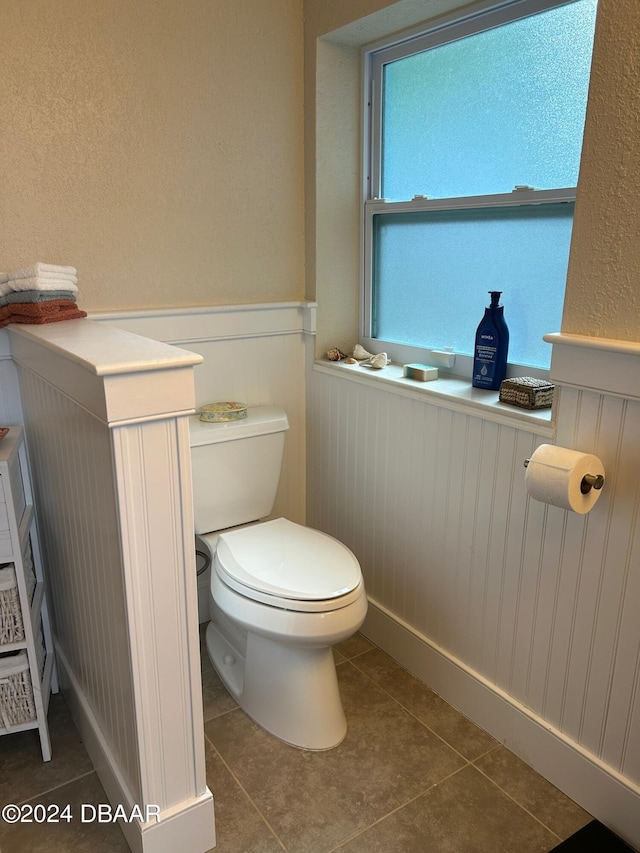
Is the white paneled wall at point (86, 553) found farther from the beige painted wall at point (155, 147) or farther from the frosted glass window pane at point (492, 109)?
the frosted glass window pane at point (492, 109)

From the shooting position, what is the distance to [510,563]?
1.77 meters

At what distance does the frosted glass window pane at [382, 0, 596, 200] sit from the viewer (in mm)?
1680

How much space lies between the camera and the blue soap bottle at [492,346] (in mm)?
1855

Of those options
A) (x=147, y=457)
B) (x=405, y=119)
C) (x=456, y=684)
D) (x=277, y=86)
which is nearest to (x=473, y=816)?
(x=456, y=684)

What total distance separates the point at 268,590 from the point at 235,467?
51cm

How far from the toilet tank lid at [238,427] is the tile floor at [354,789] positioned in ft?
2.59

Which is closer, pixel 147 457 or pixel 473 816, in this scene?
pixel 147 457

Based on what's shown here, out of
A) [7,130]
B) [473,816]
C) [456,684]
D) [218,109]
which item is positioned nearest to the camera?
[473,816]

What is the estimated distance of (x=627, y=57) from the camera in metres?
1.32

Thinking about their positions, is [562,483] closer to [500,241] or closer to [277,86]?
[500,241]

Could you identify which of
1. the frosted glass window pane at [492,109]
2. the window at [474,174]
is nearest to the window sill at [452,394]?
the window at [474,174]

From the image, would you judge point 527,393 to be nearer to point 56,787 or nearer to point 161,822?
point 161,822

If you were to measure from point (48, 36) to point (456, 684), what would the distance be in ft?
7.00

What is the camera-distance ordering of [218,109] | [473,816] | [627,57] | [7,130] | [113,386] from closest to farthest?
[113,386]
[627,57]
[473,816]
[7,130]
[218,109]
